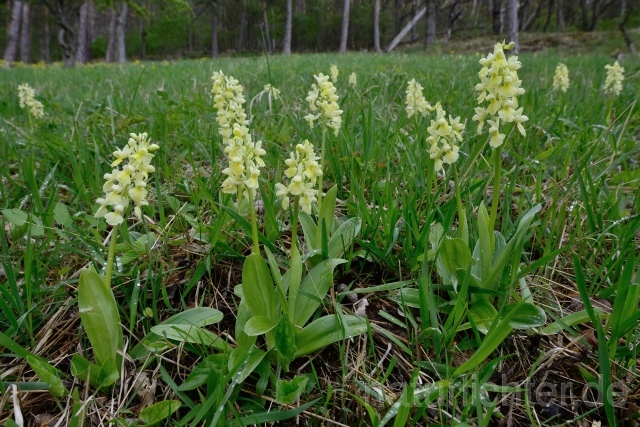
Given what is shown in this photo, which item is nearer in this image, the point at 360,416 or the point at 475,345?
the point at 360,416

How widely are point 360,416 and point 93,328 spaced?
0.78 meters

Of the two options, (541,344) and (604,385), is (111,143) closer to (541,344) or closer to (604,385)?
(541,344)

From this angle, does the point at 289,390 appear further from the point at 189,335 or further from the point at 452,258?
the point at 452,258

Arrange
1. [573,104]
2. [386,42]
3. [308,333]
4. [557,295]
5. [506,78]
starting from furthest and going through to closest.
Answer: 1. [386,42]
2. [573,104]
3. [557,295]
4. [506,78]
5. [308,333]

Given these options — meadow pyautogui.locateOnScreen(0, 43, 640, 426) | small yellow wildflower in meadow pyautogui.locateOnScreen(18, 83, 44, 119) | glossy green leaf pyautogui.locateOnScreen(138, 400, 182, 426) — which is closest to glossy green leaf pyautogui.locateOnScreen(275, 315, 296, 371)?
meadow pyautogui.locateOnScreen(0, 43, 640, 426)

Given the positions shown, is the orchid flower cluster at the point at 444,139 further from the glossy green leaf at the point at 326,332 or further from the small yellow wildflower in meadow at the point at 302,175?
the glossy green leaf at the point at 326,332

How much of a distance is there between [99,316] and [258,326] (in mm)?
447

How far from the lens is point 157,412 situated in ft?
3.67

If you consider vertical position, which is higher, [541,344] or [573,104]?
[573,104]

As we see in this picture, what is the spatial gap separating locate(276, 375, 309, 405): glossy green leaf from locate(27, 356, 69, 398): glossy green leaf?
59 cm

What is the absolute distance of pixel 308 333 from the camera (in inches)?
50.8

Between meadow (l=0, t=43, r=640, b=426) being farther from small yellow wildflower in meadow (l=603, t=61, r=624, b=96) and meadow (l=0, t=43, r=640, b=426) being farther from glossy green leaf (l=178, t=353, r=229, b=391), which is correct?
small yellow wildflower in meadow (l=603, t=61, r=624, b=96)

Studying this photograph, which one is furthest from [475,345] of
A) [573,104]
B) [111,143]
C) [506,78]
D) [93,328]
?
[573,104]

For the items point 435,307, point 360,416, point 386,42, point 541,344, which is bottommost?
point 360,416
